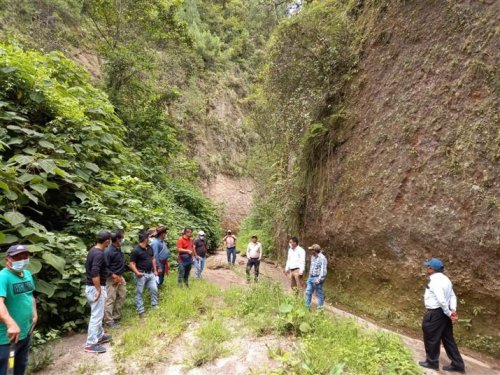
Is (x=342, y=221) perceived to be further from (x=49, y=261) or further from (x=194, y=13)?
(x=194, y=13)

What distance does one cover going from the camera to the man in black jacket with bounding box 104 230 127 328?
600 centimetres

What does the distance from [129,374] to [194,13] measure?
32.3 meters

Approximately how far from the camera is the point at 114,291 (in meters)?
6.21

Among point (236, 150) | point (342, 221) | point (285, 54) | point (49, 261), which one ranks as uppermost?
point (285, 54)

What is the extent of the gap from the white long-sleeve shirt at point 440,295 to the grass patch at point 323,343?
859mm

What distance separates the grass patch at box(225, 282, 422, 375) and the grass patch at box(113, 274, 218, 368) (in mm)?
1032

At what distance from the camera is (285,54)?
12.1 m

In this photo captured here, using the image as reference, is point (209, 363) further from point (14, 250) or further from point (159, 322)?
point (14, 250)

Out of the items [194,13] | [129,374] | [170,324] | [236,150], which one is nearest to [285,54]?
[170,324]

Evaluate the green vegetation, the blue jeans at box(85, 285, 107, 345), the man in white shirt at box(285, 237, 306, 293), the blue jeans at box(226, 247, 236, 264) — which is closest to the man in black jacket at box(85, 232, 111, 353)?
the blue jeans at box(85, 285, 107, 345)

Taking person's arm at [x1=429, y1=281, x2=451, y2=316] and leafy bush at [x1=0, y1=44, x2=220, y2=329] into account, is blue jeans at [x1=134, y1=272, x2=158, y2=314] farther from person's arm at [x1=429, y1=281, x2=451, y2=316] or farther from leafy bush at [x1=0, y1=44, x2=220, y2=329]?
person's arm at [x1=429, y1=281, x2=451, y2=316]

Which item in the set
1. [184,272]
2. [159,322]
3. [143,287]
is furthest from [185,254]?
[159,322]

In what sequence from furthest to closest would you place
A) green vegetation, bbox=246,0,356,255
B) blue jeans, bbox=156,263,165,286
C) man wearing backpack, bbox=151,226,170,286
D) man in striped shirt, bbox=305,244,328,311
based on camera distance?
green vegetation, bbox=246,0,356,255, blue jeans, bbox=156,263,165,286, man wearing backpack, bbox=151,226,170,286, man in striped shirt, bbox=305,244,328,311

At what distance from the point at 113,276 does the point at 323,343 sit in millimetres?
3650
